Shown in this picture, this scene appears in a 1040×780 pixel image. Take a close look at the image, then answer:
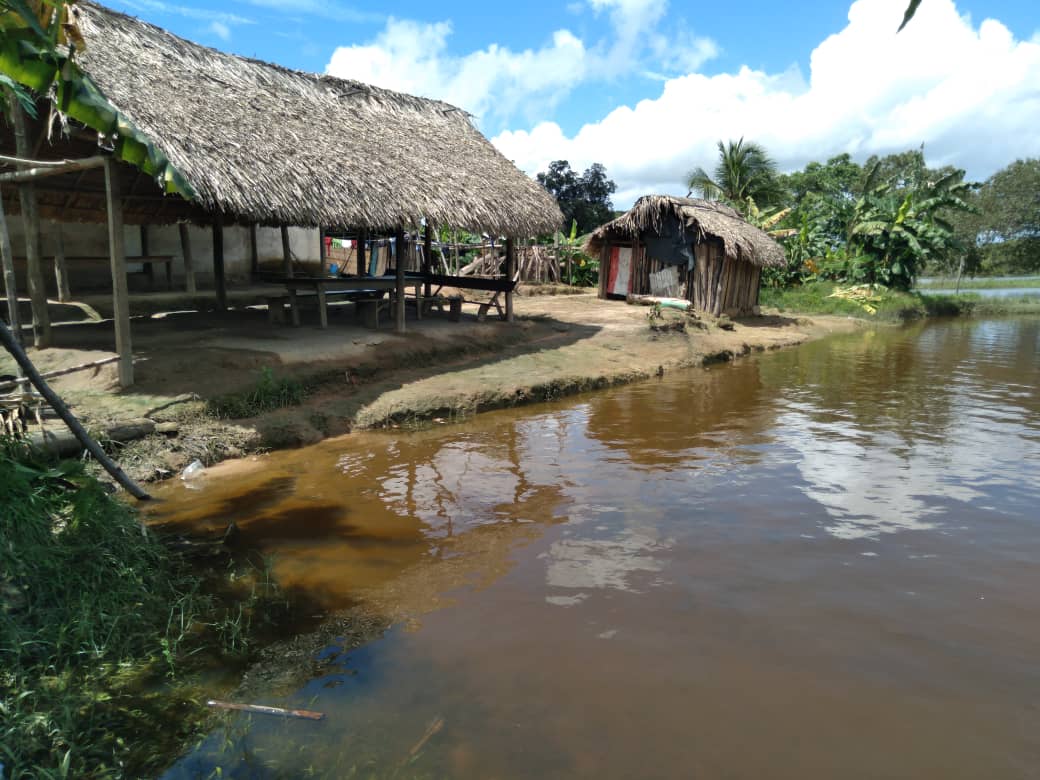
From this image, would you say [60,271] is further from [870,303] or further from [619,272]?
[870,303]

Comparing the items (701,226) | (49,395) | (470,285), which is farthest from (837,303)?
(49,395)

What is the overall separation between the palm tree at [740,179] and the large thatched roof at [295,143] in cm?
1451

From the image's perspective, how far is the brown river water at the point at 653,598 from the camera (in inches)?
120

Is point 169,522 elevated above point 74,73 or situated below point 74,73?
below

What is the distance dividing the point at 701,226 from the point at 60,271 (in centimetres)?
1424

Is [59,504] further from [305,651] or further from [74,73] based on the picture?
[74,73]

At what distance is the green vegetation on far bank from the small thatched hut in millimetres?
3022

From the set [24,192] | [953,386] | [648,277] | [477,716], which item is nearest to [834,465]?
[477,716]

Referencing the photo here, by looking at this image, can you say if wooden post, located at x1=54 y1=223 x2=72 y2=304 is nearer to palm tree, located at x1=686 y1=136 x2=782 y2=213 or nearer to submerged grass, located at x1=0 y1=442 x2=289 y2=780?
submerged grass, located at x1=0 y1=442 x2=289 y2=780

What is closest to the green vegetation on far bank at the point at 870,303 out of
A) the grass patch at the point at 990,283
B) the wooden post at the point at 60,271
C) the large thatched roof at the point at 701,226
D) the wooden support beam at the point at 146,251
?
the large thatched roof at the point at 701,226

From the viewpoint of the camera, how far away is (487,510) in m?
5.84

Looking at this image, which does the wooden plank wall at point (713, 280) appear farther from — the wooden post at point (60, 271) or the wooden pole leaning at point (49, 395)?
the wooden pole leaning at point (49, 395)

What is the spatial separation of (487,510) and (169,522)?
248cm

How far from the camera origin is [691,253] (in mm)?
19094
